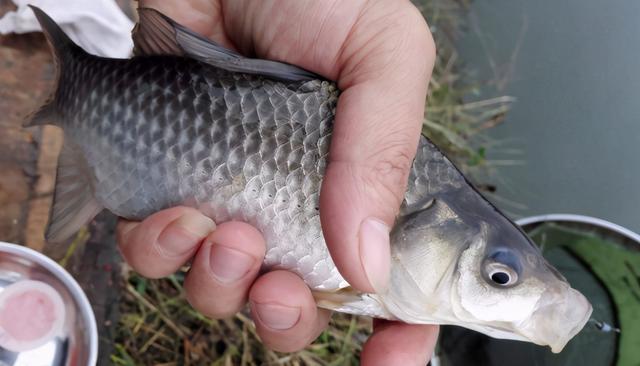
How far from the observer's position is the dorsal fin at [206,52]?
1466 millimetres

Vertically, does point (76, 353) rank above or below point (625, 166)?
above

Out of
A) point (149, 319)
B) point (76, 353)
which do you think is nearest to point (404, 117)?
point (76, 353)

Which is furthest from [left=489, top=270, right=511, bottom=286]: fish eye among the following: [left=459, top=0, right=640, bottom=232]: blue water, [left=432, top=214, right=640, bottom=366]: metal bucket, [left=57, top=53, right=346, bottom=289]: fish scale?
[left=459, top=0, right=640, bottom=232]: blue water

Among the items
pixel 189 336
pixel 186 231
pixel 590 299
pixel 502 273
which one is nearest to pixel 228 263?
pixel 186 231

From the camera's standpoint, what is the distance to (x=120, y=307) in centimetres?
232

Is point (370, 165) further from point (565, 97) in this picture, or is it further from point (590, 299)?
point (565, 97)

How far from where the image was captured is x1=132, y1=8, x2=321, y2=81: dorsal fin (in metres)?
1.47

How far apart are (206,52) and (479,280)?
0.84m

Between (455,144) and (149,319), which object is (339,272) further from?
(455,144)

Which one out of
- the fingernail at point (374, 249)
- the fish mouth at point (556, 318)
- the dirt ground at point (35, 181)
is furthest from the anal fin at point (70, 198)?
the fish mouth at point (556, 318)

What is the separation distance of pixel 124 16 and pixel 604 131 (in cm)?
234

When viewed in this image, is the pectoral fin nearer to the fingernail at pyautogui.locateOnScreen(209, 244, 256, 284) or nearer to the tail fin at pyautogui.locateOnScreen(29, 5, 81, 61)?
the fingernail at pyautogui.locateOnScreen(209, 244, 256, 284)

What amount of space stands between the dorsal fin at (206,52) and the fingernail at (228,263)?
0.43 m

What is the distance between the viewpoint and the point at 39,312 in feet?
5.86
